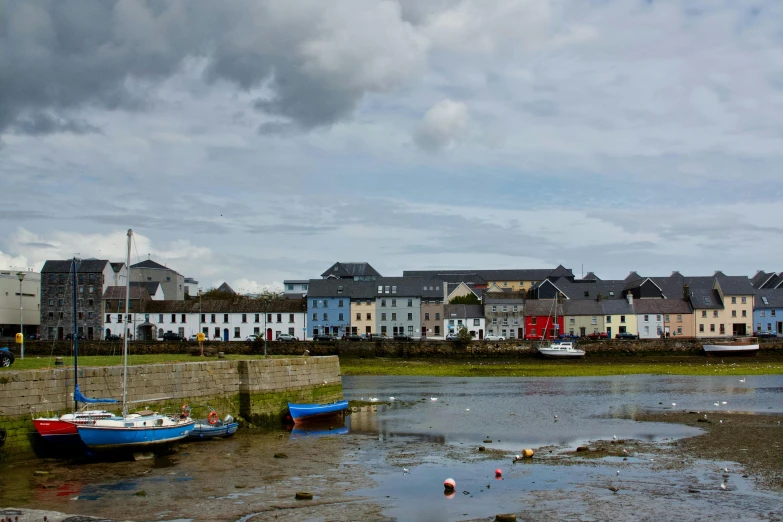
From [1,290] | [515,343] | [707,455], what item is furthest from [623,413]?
[1,290]

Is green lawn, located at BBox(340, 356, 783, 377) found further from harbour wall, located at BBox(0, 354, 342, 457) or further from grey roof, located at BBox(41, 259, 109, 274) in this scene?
grey roof, located at BBox(41, 259, 109, 274)

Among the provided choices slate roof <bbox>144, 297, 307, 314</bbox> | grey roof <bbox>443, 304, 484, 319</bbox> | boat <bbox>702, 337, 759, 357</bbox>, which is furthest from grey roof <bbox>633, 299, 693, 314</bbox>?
slate roof <bbox>144, 297, 307, 314</bbox>

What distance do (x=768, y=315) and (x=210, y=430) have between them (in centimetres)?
10873

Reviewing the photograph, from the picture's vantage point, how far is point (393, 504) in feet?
70.4

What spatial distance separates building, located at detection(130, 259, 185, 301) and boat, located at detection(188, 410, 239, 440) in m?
112

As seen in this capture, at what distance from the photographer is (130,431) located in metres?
27.1

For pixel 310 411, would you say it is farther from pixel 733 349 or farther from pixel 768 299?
pixel 768 299

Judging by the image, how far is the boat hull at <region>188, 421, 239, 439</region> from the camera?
105 feet

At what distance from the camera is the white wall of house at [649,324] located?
11588cm

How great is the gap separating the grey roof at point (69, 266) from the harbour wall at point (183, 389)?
77636 millimetres

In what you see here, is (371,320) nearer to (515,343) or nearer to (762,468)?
(515,343)

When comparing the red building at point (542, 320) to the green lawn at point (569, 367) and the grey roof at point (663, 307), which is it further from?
the green lawn at point (569, 367)

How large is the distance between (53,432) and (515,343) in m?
75.4

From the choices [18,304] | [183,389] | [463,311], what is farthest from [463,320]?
[183,389]
